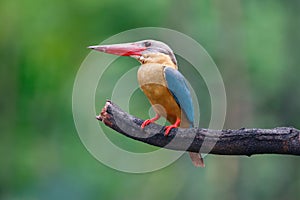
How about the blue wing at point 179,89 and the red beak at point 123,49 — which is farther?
the blue wing at point 179,89

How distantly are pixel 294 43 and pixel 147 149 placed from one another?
205cm

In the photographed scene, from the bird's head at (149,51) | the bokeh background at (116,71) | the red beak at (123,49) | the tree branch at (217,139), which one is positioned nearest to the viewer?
the red beak at (123,49)

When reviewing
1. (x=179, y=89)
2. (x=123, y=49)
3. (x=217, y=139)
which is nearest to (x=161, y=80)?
(x=179, y=89)

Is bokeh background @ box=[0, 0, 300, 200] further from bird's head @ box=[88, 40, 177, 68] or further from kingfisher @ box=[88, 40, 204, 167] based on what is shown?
bird's head @ box=[88, 40, 177, 68]

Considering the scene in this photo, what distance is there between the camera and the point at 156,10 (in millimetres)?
8656

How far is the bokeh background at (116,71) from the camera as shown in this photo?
8531mm

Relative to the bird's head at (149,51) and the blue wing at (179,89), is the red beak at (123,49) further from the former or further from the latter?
the blue wing at (179,89)

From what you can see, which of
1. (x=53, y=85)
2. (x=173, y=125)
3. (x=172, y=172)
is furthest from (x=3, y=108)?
(x=173, y=125)

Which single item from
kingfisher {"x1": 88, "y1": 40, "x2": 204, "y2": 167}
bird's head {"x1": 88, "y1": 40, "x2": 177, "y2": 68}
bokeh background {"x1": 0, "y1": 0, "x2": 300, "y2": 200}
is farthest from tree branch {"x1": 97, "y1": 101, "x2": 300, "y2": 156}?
bokeh background {"x1": 0, "y1": 0, "x2": 300, "y2": 200}

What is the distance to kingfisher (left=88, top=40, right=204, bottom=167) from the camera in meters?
3.14

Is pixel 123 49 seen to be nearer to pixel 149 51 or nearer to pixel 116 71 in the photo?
pixel 149 51

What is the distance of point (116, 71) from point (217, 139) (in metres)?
5.00

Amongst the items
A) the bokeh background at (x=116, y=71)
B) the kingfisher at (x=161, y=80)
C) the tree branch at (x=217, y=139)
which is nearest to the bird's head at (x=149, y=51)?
the kingfisher at (x=161, y=80)

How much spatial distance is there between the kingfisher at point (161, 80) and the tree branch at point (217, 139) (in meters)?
0.03
